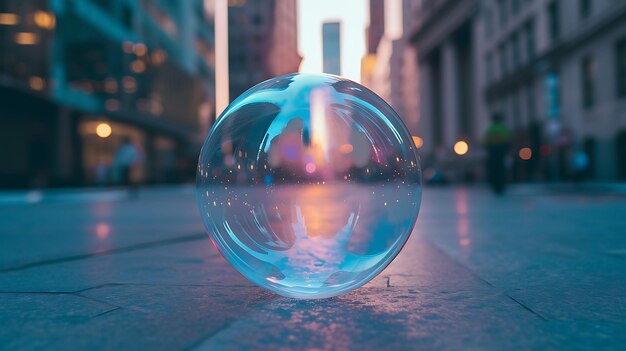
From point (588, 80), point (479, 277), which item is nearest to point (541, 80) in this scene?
point (588, 80)

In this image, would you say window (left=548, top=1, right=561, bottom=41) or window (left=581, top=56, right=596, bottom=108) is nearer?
window (left=581, top=56, right=596, bottom=108)

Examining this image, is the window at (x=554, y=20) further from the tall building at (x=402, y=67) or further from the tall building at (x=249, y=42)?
the tall building at (x=249, y=42)

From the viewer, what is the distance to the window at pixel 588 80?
69.2 feet

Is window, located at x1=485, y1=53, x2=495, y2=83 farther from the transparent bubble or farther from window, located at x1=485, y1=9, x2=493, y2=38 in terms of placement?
the transparent bubble

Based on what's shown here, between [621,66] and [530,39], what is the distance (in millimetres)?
9132

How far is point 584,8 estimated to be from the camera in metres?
21.4

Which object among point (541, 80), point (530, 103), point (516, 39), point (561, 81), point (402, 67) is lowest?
point (530, 103)

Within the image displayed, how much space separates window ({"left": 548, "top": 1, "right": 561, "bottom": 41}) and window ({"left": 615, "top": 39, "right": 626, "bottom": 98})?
5314 millimetres

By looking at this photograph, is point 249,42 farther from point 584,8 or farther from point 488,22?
point 584,8

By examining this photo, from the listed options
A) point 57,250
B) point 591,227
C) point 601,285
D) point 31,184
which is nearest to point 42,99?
point 31,184

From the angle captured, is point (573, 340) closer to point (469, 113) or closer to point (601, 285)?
point (601, 285)

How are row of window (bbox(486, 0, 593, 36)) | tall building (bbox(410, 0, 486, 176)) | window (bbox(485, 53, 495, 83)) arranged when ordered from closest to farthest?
row of window (bbox(486, 0, 593, 36)) → window (bbox(485, 53, 495, 83)) → tall building (bbox(410, 0, 486, 176))

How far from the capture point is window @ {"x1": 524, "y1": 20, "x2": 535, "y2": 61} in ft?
88.5

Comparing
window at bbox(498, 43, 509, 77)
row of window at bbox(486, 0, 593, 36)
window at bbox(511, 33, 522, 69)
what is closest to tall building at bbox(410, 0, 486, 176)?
row of window at bbox(486, 0, 593, 36)
